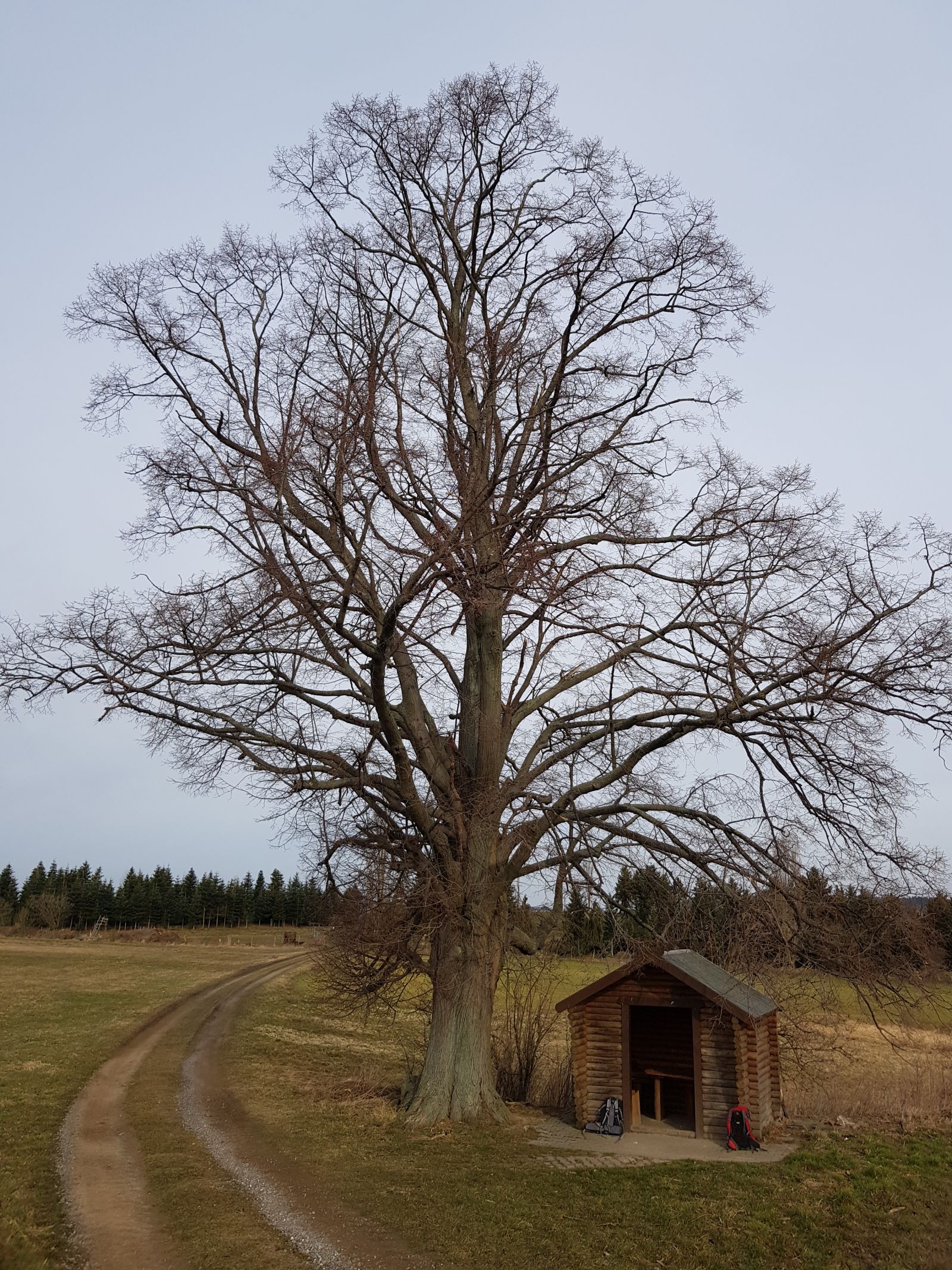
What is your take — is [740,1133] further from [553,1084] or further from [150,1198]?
[150,1198]

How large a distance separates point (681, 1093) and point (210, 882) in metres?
91.7

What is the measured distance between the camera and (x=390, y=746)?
38.3 ft

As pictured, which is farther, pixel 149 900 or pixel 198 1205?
pixel 149 900

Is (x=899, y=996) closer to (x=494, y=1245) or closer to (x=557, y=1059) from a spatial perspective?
(x=494, y=1245)

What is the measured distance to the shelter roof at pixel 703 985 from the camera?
12.8 metres

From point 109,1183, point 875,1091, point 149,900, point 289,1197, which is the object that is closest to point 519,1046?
point 875,1091

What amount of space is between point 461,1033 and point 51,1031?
1374 cm

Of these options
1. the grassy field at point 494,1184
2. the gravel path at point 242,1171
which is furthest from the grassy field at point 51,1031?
the gravel path at point 242,1171

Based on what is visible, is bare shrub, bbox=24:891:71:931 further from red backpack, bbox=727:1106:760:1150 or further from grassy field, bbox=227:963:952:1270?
red backpack, bbox=727:1106:760:1150

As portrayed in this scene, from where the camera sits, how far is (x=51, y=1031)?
21188 millimetres

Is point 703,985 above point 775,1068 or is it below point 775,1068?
above

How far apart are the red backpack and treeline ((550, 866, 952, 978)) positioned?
266 cm

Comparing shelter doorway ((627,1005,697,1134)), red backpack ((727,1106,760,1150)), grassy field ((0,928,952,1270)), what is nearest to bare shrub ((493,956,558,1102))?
grassy field ((0,928,952,1270))

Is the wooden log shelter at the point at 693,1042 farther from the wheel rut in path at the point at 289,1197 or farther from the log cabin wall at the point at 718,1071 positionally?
the wheel rut in path at the point at 289,1197
